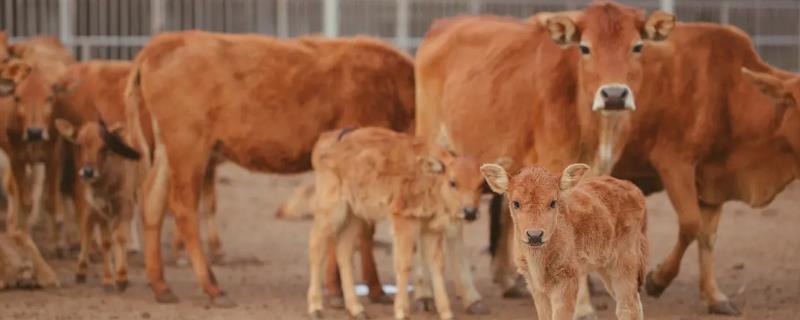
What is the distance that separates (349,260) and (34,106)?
453 cm

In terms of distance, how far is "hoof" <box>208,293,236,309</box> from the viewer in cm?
1288

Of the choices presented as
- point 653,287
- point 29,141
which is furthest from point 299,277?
point 653,287

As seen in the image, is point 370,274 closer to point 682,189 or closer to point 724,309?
point 682,189

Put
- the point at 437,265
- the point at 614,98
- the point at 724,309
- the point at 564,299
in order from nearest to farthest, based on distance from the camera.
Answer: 1. the point at 564,299
2. the point at 614,98
3. the point at 437,265
4. the point at 724,309

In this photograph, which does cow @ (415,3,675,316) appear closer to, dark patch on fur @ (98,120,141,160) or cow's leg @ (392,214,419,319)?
cow's leg @ (392,214,419,319)

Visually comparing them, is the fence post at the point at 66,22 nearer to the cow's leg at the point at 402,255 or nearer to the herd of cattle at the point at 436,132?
the herd of cattle at the point at 436,132

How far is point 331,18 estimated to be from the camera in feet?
74.7

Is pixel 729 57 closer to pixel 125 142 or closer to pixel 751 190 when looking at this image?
pixel 751 190

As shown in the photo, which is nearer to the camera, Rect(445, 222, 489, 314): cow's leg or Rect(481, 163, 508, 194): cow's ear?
Rect(481, 163, 508, 194): cow's ear

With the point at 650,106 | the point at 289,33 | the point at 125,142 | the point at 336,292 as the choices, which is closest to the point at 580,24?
the point at 650,106

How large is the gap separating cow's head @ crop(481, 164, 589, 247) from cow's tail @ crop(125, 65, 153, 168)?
16.3 ft

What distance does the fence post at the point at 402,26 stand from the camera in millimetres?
23328

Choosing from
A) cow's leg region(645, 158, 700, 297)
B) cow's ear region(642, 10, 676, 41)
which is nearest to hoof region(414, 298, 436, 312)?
cow's leg region(645, 158, 700, 297)

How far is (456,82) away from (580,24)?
74.3 inches
